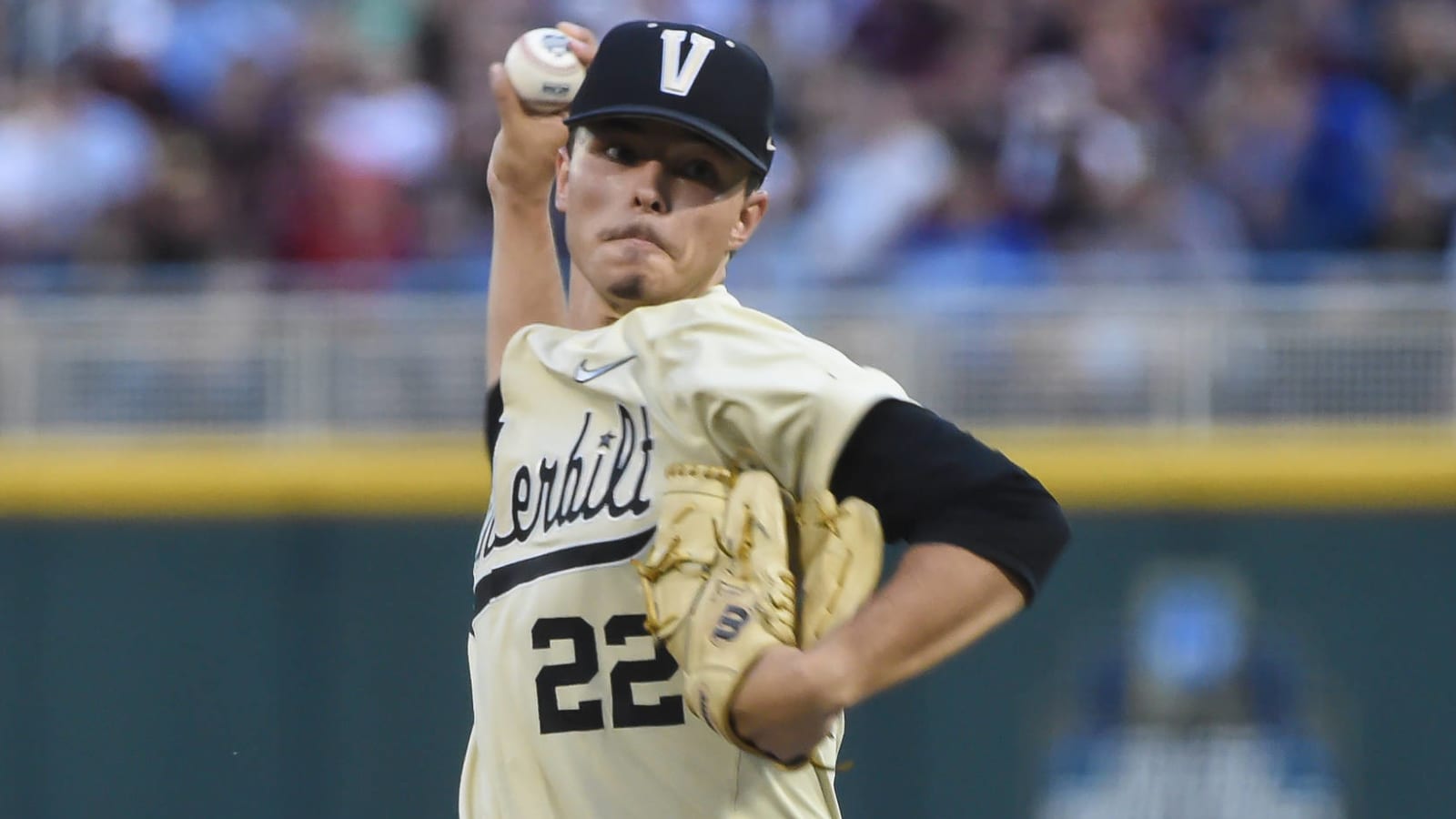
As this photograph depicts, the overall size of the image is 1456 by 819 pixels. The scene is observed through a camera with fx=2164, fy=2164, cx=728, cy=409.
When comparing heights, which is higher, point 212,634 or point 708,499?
point 708,499

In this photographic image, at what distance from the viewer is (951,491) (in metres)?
2.61

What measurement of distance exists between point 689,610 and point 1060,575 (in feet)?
16.0

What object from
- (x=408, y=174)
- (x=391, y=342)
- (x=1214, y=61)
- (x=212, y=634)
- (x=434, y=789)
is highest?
(x=1214, y=61)

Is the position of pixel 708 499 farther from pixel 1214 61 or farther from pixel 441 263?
pixel 1214 61

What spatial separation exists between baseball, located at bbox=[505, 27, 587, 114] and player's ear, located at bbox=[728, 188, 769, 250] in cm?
47

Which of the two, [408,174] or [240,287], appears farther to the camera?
[408,174]

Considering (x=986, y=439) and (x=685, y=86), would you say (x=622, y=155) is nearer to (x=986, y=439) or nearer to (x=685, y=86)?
(x=685, y=86)

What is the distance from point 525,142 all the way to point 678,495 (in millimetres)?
1096

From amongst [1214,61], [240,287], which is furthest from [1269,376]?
[240,287]

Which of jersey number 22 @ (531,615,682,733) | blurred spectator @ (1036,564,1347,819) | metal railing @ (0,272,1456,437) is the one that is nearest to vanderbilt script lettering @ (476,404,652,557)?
jersey number 22 @ (531,615,682,733)

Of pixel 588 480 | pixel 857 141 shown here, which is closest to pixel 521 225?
pixel 588 480

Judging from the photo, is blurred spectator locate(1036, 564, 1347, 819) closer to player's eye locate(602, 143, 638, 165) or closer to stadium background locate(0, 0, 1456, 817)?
stadium background locate(0, 0, 1456, 817)

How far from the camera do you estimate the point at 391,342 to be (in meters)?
7.51

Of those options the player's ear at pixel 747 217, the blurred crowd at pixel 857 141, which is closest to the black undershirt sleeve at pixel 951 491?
the player's ear at pixel 747 217
